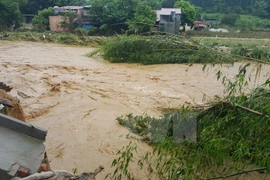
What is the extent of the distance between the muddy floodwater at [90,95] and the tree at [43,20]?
41.0ft

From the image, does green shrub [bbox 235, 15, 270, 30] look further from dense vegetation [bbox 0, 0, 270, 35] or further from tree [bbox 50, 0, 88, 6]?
tree [bbox 50, 0, 88, 6]

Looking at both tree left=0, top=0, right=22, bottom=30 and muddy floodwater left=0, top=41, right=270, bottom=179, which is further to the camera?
tree left=0, top=0, right=22, bottom=30

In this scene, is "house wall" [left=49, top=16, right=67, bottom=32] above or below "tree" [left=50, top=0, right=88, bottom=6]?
below

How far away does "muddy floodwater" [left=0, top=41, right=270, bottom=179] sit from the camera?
4.42 metres

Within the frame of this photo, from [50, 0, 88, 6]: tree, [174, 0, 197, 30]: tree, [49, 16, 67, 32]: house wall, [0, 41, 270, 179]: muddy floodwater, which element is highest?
[50, 0, 88, 6]: tree

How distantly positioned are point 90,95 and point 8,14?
19.4 metres

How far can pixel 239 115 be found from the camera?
3.07 meters

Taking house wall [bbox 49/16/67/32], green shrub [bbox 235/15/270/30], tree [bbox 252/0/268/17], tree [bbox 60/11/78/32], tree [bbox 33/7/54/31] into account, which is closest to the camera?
tree [bbox 60/11/78/32]

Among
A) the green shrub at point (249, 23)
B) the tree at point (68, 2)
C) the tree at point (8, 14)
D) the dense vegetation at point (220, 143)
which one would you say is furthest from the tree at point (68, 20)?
the dense vegetation at point (220, 143)

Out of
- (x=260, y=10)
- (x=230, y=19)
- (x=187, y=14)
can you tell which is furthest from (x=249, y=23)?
(x=187, y=14)

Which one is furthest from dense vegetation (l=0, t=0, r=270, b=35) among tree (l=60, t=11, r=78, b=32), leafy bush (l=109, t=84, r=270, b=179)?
leafy bush (l=109, t=84, r=270, b=179)

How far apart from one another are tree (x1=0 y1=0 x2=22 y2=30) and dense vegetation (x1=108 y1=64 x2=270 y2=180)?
2272cm

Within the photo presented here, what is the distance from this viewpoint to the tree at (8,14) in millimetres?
23438

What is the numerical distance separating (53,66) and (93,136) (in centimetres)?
717
